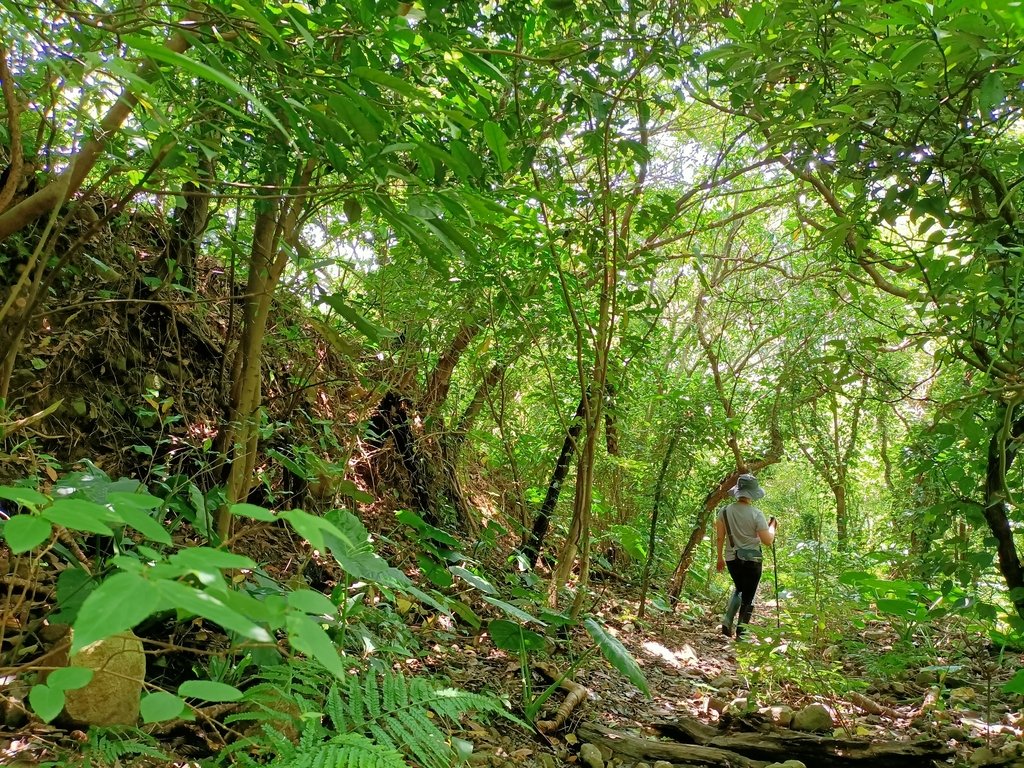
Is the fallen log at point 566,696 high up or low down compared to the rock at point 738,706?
down

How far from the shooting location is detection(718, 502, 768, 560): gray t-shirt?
5902mm

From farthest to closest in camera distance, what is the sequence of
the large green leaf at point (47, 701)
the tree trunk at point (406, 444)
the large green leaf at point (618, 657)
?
the tree trunk at point (406, 444) → the large green leaf at point (618, 657) → the large green leaf at point (47, 701)

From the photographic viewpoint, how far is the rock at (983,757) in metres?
2.64

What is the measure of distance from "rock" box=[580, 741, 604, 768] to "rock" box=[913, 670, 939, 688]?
105 inches

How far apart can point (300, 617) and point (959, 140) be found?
2349 mm

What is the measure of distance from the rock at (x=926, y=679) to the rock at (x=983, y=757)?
1595mm

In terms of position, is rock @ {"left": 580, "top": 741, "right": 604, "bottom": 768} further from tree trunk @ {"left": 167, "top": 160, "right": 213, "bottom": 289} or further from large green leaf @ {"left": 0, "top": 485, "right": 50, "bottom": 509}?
tree trunk @ {"left": 167, "top": 160, "right": 213, "bottom": 289}

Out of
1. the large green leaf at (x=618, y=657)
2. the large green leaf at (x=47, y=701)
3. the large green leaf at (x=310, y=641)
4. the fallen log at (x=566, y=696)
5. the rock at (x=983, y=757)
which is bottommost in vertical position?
the fallen log at (x=566, y=696)

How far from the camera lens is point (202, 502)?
7.57 feet

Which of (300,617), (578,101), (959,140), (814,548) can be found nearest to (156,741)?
(300,617)

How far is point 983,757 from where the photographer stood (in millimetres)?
2656

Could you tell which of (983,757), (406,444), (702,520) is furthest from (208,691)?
(702,520)

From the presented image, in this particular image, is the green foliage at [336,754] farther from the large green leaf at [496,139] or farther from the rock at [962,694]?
the rock at [962,694]

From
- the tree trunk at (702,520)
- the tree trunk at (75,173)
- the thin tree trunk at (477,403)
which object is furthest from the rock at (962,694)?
the tree trunk at (75,173)
